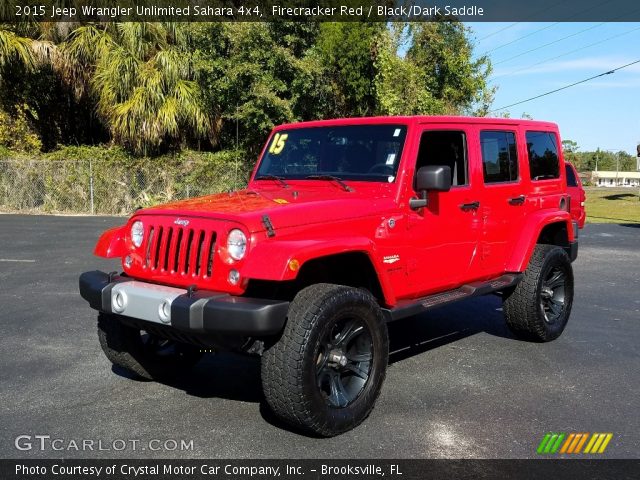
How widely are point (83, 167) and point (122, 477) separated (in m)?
18.1

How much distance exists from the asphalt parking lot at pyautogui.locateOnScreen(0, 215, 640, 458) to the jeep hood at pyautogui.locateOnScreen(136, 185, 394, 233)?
52.0 inches

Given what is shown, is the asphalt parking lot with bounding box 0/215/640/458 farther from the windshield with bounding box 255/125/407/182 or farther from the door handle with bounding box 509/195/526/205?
the windshield with bounding box 255/125/407/182

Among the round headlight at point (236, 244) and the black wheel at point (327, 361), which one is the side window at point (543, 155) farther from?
the round headlight at point (236, 244)

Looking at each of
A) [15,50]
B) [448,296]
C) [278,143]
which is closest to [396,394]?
[448,296]

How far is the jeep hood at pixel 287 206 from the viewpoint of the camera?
3732 mm

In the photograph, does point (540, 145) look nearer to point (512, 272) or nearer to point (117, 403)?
point (512, 272)

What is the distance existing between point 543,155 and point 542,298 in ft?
4.64

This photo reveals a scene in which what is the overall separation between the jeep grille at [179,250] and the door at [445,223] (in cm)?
149

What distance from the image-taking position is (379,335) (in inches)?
156

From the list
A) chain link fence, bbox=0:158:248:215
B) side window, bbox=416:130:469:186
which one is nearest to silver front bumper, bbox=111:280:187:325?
side window, bbox=416:130:469:186

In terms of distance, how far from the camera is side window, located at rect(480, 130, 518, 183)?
5.25 m

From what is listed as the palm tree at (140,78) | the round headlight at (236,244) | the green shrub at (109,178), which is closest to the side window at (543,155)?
the round headlight at (236,244)

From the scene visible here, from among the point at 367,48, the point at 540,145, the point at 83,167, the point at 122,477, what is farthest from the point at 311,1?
the point at 122,477

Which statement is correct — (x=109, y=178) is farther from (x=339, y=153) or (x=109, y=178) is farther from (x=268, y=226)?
(x=268, y=226)
